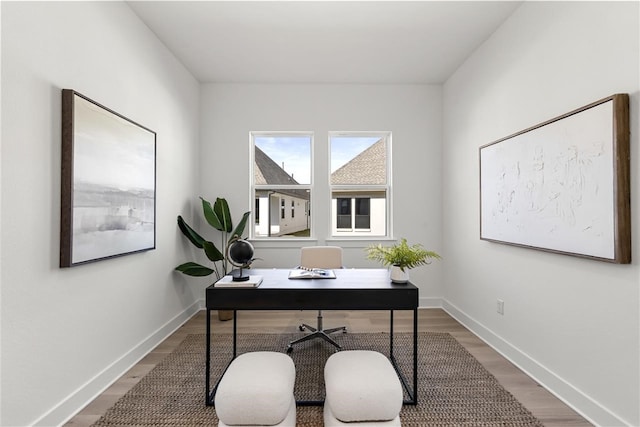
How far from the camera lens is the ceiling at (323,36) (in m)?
2.56

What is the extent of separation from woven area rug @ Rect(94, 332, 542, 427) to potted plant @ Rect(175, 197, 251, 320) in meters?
0.70

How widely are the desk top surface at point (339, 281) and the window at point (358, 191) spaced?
1.73 meters

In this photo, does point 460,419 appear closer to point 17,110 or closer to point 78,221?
point 78,221

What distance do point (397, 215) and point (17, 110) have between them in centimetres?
360

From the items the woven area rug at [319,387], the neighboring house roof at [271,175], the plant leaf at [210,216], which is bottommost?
the woven area rug at [319,387]

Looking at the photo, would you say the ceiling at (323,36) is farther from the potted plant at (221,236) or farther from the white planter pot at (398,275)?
the white planter pot at (398,275)

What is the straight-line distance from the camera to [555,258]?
2203 mm

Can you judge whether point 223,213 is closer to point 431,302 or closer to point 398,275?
point 398,275

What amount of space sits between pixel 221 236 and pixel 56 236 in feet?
7.30

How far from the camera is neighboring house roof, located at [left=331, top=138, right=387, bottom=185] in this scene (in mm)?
4254

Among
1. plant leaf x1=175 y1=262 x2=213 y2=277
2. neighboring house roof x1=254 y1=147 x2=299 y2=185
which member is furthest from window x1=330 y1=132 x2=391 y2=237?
plant leaf x1=175 y1=262 x2=213 y2=277

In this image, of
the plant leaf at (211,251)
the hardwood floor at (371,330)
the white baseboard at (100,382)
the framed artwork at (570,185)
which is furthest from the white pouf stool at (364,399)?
the plant leaf at (211,251)

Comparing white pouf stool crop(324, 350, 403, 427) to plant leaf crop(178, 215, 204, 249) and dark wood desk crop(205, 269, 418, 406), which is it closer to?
dark wood desk crop(205, 269, 418, 406)

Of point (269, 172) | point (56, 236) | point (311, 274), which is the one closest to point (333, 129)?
point (269, 172)
